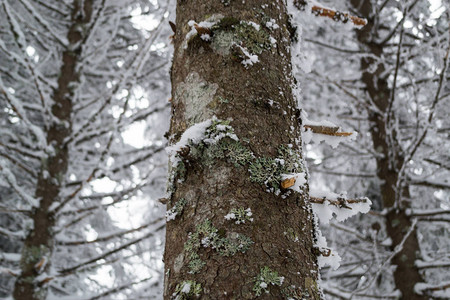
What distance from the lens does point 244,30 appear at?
1513mm

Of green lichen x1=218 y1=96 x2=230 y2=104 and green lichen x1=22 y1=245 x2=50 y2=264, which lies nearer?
green lichen x1=218 y1=96 x2=230 y2=104

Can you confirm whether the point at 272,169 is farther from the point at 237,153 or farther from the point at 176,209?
the point at 176,209

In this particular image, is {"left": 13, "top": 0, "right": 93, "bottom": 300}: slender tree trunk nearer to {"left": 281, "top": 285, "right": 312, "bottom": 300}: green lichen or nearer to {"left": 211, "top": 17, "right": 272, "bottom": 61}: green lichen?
{"left": 211, "top": 17, "right": 272, "bottom": 61}: green lichen

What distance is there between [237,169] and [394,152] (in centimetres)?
369

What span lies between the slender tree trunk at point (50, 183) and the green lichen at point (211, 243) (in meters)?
2.73

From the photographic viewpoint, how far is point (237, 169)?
47.6 inches

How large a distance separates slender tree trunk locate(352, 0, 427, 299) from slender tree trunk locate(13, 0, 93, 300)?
133 inches

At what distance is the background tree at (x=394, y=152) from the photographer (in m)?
3.98

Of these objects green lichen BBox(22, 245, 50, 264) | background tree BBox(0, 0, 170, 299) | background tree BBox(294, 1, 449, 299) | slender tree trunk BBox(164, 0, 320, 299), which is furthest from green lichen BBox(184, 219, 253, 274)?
green lichen BBox(22, 245, 50, 264)

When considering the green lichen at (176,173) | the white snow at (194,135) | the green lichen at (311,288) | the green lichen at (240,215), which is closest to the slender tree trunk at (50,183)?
the green lichen at (176,173)

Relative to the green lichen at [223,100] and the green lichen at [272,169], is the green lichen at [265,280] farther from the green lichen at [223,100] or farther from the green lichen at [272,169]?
the green lichen at [223,100]

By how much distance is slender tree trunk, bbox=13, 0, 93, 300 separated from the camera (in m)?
3.43

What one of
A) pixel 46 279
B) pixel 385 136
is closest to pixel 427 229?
pixel 385 136

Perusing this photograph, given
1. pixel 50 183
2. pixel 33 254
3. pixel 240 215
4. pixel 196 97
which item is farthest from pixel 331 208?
pixel 50 183
